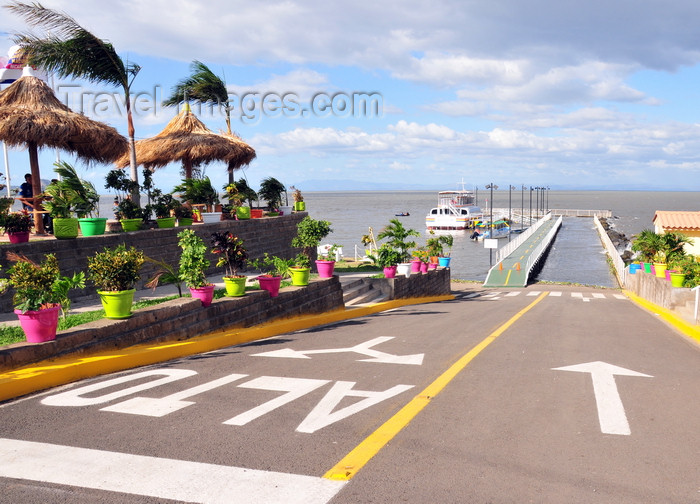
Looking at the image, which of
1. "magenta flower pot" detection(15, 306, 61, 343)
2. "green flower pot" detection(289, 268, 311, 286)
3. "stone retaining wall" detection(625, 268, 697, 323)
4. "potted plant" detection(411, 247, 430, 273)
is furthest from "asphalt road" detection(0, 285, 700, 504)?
"potted plant" detection(411, 247, 430, 273)

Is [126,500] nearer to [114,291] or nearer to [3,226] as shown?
[114,291]

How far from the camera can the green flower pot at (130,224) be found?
47.6 ft

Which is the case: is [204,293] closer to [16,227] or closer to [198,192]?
[16,227]

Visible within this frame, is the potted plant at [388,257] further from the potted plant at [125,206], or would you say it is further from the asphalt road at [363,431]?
the asphalt road at [363,431]

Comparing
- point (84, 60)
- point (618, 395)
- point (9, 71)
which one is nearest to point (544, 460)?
point (618, 395)

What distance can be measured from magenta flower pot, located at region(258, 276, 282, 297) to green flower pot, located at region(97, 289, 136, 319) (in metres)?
3.46

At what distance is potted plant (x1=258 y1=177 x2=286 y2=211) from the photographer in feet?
76.8

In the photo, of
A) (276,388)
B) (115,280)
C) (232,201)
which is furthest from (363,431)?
(232,201)

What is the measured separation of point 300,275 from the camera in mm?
12414

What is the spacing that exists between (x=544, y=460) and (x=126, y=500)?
2.96 meters

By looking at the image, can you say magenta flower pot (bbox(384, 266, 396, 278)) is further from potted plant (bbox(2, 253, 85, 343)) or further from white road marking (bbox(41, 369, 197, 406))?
potted plant (bbox(2, 253, 85, 343))

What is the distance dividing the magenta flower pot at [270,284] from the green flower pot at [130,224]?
5538mm

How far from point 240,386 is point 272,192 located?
18.0 meters

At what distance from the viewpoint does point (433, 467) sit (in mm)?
3984
